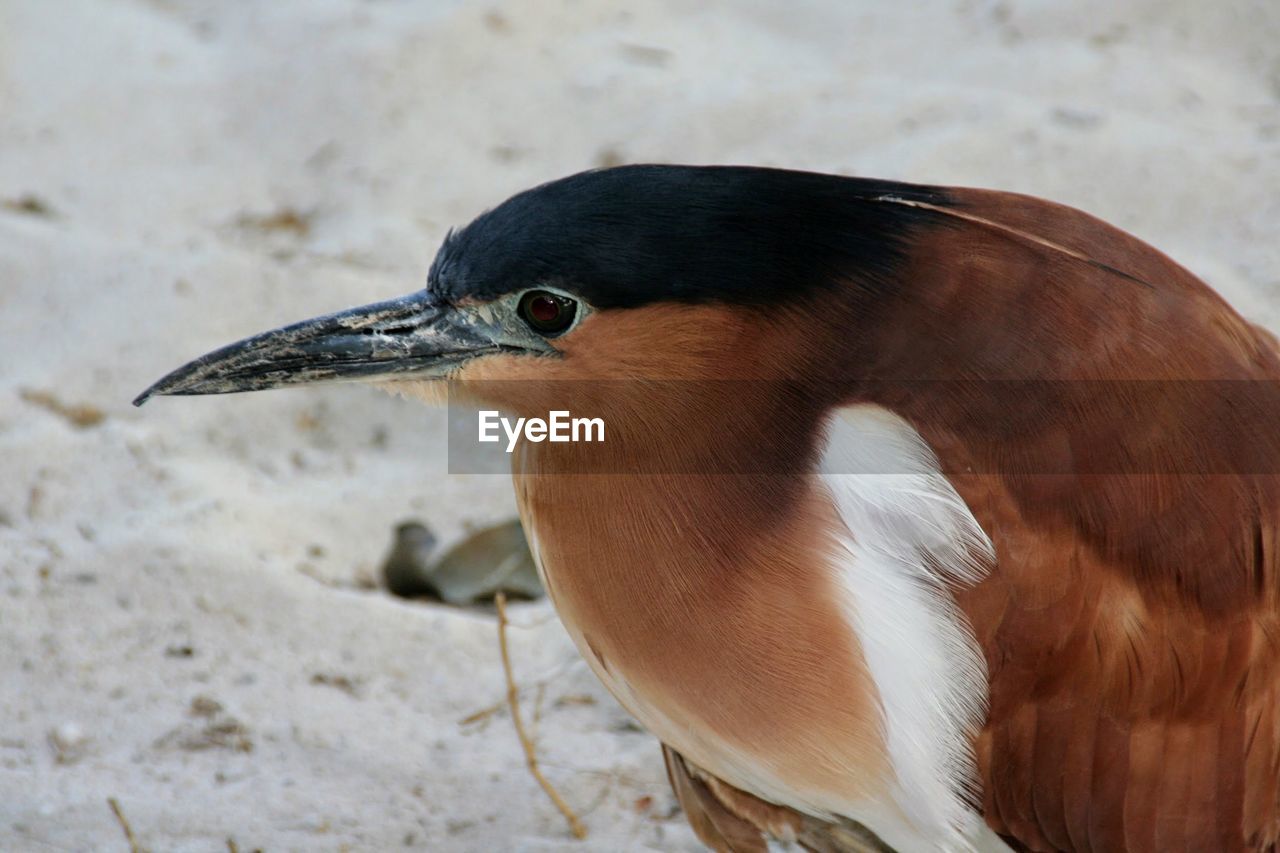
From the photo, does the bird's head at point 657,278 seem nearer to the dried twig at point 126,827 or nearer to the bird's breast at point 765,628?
the bird's breast at point 765,628

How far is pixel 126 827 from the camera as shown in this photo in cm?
244

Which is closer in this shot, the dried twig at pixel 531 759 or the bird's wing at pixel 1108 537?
the bird's wing at pixel 1108 537

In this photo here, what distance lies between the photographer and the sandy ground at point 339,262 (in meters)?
2.75

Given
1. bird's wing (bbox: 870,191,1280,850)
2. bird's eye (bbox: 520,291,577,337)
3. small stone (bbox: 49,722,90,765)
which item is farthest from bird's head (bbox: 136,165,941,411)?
small stone (bbox: 49,722,90,765)

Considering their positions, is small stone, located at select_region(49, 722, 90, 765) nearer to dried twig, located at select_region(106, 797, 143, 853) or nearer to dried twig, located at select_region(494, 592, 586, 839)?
dried twig, located at select_region(106, 797, 143, 853)

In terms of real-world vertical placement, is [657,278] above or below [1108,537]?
above

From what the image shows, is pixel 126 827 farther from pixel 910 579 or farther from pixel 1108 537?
pixel 1108 537

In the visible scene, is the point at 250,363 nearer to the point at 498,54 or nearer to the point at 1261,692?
the point at 1261,692

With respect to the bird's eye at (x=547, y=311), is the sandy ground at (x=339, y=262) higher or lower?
lower

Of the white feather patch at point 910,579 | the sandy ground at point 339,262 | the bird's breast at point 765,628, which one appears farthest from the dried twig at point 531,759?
the white feather patch at point 910,579

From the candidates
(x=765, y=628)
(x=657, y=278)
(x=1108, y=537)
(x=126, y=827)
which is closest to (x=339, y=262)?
(x=126, y=827)

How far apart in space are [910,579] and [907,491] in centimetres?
12

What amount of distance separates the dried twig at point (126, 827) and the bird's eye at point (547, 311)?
1.06 metres

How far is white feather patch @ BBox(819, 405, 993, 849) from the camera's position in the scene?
2.02 m
